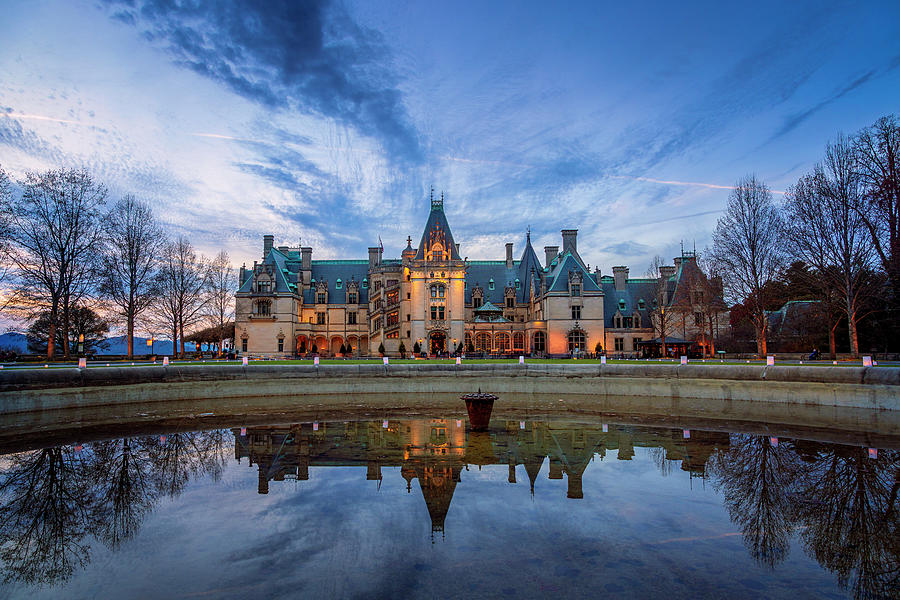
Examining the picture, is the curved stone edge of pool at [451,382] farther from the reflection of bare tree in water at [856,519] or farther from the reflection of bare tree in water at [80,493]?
the reflection of bare tree in water at [856,519]

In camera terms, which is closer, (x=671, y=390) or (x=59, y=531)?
(x=59, y=531)

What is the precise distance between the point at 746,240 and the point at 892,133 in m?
12.0

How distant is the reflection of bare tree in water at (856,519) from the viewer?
7.14 metres

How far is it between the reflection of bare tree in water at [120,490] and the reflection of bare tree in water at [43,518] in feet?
0.95

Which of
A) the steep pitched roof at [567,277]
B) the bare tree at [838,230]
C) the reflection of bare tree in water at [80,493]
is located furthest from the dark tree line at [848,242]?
the reflection of bare tree in water at [80,493]

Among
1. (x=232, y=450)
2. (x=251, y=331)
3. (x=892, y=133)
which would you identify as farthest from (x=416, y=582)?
(x=251, y=331)

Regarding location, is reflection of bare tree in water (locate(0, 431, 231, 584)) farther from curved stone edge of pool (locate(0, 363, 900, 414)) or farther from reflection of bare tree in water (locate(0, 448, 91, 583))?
curved stone edge of pool (locate(0, 363, 900, 414))

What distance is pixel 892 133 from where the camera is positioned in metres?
37.0

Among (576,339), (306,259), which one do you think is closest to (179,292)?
(306,259)

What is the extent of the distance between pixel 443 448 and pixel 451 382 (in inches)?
711

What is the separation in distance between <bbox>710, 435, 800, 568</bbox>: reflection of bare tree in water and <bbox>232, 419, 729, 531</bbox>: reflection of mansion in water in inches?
28.9

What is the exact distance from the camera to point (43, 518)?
975cm

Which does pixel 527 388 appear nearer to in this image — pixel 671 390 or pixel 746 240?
pixel 671 390

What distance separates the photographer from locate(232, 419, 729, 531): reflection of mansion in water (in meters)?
12.7
